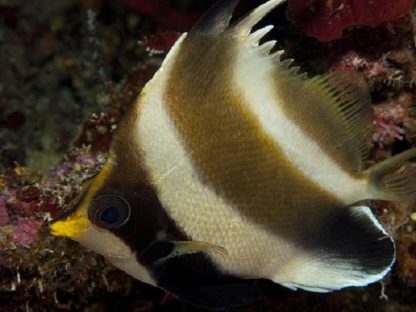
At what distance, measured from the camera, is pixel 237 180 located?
5.72 ft

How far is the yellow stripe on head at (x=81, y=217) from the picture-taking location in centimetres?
170

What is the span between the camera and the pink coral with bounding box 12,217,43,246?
251 cm

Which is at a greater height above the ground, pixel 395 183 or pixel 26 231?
pixel 26 231

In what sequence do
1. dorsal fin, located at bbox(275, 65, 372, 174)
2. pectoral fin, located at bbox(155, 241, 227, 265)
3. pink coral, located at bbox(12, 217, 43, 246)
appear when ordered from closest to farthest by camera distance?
pectoral fin, located at bbox(155, 241, 227, 265) → dorsal fin, located at bbox(275, 65, 372, 174) → pink coral, located at bbox(12, 217, 43, 246)

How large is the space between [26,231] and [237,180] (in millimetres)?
1346

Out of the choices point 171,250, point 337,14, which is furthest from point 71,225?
point 337,14

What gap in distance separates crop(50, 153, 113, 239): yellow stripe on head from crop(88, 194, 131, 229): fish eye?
25mm

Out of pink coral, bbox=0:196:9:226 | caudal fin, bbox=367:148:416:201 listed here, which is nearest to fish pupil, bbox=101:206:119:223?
caudal fin, bbox=367:148:416:201

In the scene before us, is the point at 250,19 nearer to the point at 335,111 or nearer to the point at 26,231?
the point at 335,111

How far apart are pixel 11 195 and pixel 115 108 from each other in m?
1.29

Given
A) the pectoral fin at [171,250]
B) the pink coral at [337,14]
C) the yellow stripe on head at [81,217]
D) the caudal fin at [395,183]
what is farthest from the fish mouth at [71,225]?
the pink coral at [337,14]

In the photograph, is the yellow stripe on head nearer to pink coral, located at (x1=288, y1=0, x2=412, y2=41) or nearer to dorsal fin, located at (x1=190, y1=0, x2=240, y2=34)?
dorsal fin, located at (x1=190, y1=0, x2=240, y2=34)

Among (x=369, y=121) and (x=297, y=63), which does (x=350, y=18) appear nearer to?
(x=297, y=63)

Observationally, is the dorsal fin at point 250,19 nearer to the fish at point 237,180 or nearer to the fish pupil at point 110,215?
the fish at point 237,180
